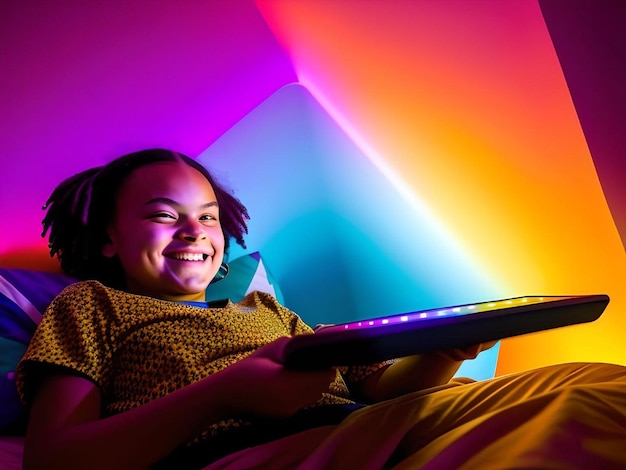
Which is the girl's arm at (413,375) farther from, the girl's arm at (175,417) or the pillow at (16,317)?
the pillow at (16,317)

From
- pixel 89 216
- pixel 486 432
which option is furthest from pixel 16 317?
pixel 486 432

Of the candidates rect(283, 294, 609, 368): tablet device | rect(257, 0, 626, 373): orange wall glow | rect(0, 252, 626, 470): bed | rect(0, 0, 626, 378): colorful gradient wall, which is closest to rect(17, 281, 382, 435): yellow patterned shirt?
rect(0, 252, 626, 470): bed

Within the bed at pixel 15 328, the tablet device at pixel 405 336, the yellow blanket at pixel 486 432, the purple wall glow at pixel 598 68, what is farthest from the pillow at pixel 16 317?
the purple wall glow at pixel 598 68

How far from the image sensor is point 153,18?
1150mm

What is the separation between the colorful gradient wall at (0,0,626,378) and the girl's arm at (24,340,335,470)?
1.94 feet

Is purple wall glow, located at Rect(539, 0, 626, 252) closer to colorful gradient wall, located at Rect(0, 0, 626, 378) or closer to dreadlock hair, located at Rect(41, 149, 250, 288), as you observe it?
colorful gradient wall, located at Rect(0, 0, 626, 378)

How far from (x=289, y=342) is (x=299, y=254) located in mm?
984

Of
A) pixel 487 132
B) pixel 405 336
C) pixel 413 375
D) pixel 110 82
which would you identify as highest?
pixel 110 82

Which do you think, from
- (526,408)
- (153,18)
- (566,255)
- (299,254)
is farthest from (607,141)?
(153,18)

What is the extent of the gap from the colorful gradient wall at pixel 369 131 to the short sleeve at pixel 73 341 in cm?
37

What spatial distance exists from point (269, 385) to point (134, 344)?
0.97 feet

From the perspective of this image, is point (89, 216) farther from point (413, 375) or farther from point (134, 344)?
point (413, 375)

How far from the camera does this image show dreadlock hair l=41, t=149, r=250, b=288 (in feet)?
3.11

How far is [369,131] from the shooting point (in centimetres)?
126
